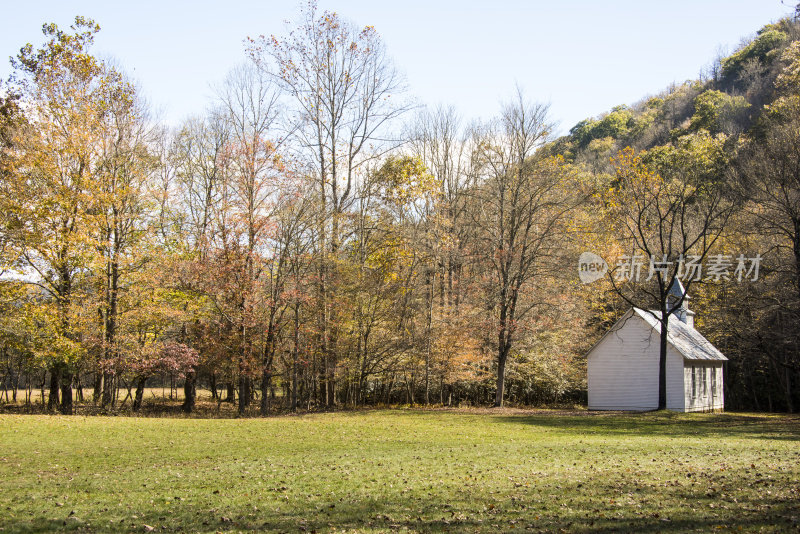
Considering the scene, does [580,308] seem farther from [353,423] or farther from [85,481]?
[85,481]

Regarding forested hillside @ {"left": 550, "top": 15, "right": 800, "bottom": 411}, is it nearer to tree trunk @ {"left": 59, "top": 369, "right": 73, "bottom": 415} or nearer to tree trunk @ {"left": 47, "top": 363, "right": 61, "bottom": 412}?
tree trunk @ {"left": 59, "top": 369, "right": 73, "bottom": 415}

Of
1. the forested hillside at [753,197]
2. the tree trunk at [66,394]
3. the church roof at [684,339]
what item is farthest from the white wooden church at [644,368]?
the tree trunk at [66,394]

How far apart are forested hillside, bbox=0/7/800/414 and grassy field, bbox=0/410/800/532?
8017 millimetres

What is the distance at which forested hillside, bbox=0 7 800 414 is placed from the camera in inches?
960

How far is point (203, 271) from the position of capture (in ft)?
83.4

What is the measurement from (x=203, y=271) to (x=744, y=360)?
1405 inches

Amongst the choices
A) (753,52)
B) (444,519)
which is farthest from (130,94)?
(753,52)

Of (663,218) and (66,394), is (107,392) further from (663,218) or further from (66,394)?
(663,218)

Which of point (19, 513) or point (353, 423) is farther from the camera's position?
point (353, 423)

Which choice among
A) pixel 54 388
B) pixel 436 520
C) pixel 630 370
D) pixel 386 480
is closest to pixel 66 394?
pixel 54 388

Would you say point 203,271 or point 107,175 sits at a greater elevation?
point 107,175

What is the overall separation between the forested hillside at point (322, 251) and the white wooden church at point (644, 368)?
2343mm

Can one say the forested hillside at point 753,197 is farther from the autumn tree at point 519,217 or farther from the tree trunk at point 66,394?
the tree trunk at point 66,394

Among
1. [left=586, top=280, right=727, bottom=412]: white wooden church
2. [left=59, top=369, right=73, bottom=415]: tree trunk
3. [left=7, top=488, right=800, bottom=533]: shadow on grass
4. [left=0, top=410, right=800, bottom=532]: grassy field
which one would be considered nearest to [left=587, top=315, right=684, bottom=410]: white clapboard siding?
[left=586, top=280, right=727, bottom=412]: white wooden church
